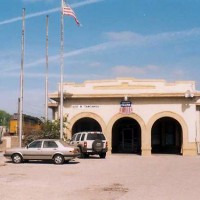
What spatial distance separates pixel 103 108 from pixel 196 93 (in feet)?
25.7

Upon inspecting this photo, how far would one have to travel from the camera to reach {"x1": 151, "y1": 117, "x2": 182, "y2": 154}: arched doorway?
40875 mm

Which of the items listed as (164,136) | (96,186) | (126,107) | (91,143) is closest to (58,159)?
(91,143)

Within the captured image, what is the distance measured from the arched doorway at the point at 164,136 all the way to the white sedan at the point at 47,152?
1793 cm

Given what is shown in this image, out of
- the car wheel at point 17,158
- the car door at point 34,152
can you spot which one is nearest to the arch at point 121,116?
the car door at point 34,152

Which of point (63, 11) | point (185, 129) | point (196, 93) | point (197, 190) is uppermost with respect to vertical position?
point (63, 11)

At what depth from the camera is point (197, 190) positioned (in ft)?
43.8

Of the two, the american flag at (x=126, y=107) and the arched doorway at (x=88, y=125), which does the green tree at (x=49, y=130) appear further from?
the arched doorway at (x=88, y=125)

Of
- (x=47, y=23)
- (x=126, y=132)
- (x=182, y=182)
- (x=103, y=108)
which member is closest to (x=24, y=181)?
(x=182, y=182)

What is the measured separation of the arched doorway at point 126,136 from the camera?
41.8 m

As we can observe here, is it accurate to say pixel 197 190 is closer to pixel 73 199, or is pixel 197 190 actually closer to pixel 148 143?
pixel 73 199

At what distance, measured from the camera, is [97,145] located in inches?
1166

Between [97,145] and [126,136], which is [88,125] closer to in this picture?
[126,136]

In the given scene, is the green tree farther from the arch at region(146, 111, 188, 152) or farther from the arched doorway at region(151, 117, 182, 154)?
the arched doorway at region(151, 117, 182, 154)

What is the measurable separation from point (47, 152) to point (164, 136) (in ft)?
63.8
